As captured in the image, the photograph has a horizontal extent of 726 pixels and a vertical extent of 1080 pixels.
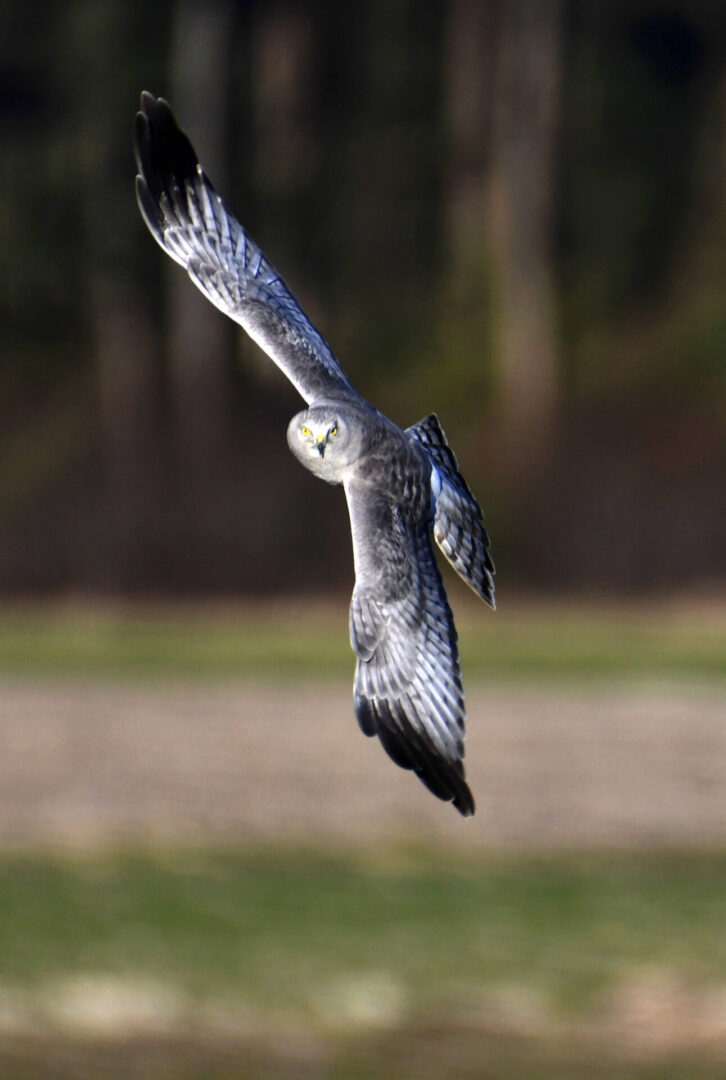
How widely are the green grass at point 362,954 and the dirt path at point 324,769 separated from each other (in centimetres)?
124

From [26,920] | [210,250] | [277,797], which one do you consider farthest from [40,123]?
[210,250]

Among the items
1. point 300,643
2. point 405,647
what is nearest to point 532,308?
point 300,643

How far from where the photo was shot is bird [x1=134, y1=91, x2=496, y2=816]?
1996 mm

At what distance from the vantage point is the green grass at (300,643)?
51938 mm

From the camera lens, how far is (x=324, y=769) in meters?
45.0

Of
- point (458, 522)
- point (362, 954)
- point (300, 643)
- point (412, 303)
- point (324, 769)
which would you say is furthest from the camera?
point (412, 303)

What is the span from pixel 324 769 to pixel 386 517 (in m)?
43.3

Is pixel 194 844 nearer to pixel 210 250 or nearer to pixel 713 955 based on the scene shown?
pixel 713 955

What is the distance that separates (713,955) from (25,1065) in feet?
37.2

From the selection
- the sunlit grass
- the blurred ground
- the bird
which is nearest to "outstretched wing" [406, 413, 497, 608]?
the bird

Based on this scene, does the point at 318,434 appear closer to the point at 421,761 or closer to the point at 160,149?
the point at 421,761

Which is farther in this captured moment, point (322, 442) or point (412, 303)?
point (412, 303)

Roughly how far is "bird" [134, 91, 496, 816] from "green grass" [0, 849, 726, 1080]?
29307 mm

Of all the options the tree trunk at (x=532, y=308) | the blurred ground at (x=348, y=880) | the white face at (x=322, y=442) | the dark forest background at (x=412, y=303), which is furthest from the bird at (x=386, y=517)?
the tree trunk at (x=532, y=308)
